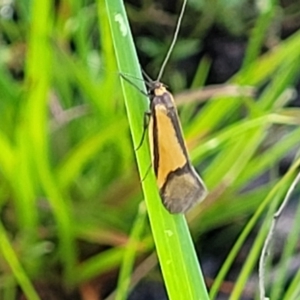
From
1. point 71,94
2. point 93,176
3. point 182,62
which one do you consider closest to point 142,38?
point 182,62

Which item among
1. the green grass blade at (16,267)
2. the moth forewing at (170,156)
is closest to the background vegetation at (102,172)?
the green grass blade at (16,267)

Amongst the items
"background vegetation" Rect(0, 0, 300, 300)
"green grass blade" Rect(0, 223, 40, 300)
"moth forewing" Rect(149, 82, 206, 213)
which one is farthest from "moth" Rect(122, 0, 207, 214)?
"green grass blade" Rect(0, 223, 40, 300)

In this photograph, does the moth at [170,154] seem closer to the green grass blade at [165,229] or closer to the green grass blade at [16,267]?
the green grass blade at [165,229]

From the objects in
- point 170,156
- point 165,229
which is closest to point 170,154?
point 170,156

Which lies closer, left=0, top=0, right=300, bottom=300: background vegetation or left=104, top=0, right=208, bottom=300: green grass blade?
left=104, top=0, right=208, bottom=300: green grass blade

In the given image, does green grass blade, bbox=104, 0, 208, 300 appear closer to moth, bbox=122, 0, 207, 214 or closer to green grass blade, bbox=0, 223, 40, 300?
moth, bbox=122, 0, 207, 214

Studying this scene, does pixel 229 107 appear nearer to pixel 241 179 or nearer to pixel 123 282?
pixel 241 179

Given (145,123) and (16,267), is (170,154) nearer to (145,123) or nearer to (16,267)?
(145,123)
